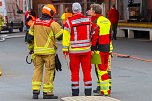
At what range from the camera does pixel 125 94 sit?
10.1m

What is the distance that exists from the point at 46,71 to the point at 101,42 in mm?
1272

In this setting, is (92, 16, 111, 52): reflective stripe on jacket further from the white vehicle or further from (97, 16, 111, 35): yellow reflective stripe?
the white vehicle

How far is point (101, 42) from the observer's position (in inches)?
382

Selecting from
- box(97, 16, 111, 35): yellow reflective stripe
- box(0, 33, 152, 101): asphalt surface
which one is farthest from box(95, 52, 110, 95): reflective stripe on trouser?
box(97, 16, 111, 35): yellow reflective stripe

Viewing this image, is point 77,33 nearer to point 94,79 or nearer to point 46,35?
point 46,35

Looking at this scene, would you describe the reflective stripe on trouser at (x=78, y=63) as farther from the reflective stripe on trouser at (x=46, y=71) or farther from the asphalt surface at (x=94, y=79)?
the asphalt surface at (x=94, y=79)

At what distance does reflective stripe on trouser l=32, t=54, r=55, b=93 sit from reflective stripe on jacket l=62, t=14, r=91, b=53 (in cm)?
58

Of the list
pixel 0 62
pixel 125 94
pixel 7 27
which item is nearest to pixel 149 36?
pixel 0 62

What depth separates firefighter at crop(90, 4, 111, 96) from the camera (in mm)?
9672

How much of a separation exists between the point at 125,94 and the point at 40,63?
1907 mm

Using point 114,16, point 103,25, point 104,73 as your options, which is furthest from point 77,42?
point 114,16

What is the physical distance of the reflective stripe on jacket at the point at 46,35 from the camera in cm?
979

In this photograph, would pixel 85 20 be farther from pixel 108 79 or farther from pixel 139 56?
pixel 139 56

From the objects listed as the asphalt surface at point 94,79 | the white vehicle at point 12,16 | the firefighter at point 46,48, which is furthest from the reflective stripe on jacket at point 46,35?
the white vehicle at point 12,16
